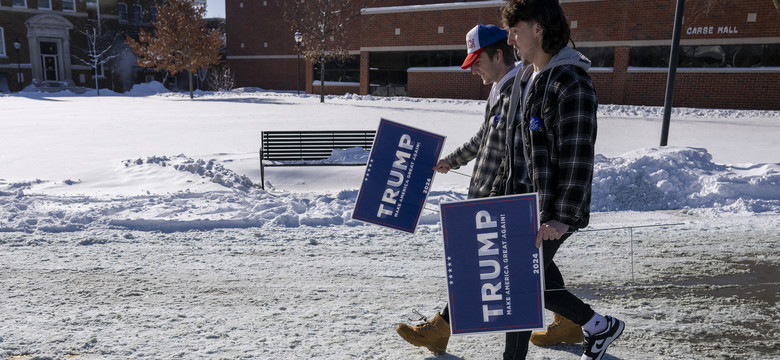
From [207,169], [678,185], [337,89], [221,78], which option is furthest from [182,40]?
[678,185]

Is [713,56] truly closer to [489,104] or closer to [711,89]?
[711,89]

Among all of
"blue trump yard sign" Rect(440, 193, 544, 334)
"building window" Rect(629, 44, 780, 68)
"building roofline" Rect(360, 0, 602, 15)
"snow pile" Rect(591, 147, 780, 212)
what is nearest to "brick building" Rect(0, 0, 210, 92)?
"building roofline" Rect(360, 0, 602, 15)

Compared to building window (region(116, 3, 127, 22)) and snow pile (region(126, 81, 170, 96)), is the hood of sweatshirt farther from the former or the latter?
building window (region(116, 3, 127, 22))

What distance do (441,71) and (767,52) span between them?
15368mm

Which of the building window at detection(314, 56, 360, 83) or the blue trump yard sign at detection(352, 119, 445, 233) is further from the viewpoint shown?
the building window at detection(314, 56, 360, 83)

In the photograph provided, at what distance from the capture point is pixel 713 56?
2425 centimetres

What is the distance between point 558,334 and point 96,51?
5128 centimetres

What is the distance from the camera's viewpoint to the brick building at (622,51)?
76.5ft

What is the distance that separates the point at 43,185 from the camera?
8.30 metres

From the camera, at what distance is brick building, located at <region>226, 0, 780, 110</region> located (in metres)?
23.3

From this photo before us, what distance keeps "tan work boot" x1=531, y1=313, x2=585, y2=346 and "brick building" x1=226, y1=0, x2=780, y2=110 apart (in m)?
16.8

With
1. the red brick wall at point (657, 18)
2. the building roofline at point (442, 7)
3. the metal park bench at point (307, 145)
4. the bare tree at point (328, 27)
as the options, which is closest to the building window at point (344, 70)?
the bare tree at point (328, 27)

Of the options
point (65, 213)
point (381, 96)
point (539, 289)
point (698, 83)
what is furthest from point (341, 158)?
point (381, 96)

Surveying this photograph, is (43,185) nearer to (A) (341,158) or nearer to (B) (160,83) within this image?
(A) (341,158)
